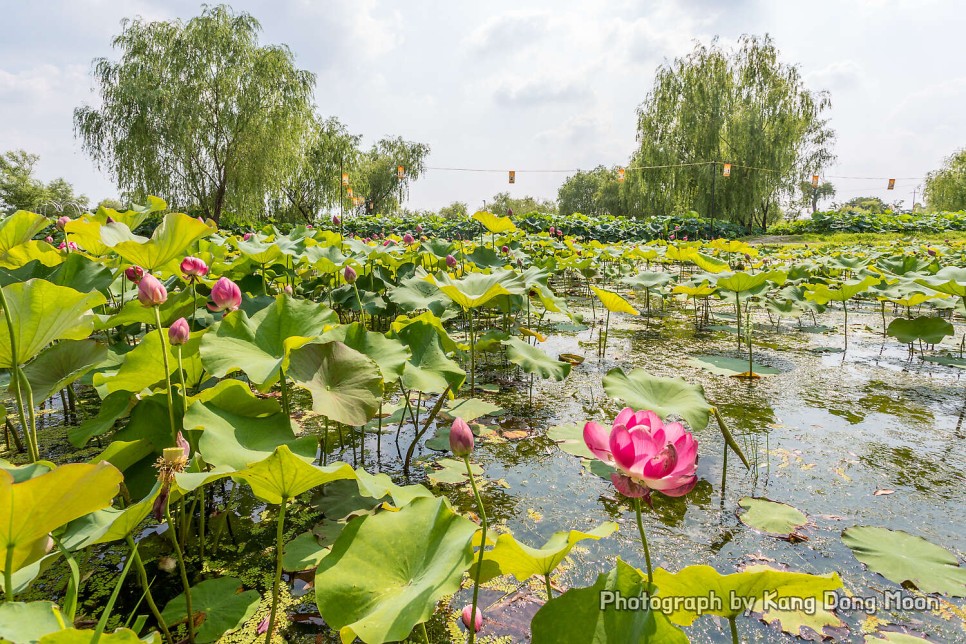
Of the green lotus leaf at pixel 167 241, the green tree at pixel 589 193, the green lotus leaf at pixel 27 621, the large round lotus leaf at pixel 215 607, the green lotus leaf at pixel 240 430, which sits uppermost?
the green tree at pixel 589 193

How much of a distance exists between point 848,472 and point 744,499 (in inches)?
15.9

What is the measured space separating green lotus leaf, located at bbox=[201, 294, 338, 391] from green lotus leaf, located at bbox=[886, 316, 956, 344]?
102 inches

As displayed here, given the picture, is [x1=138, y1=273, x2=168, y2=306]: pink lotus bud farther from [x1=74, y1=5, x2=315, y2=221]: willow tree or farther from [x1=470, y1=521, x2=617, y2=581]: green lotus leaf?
[x1=74, y1=5, x2=315, y2=221]: willow tree

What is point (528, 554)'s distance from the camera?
62 centimetres

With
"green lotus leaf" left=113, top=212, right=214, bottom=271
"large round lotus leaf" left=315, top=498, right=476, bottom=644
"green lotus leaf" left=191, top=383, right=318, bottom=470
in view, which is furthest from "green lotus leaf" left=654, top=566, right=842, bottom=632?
"green lotus leaf" left=113, top=212, right=214, bottom=271

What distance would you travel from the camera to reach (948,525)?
1.15 meters

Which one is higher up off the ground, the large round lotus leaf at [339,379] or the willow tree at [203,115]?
the willow tree at [203,115]

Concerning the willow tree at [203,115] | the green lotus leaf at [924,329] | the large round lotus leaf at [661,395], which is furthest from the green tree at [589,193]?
the large round lotus leaf at [661,395]

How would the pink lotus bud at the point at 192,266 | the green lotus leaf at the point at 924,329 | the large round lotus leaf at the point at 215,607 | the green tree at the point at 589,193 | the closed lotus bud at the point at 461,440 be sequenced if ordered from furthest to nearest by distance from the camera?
the green tree at the point at 589,193, the green lotus leaf at the point at 924,329, the pink lotus bud at the point at 192,266, the large round lotus leaf at the point at 215,607, the closed lotus bud at the point at 461,440

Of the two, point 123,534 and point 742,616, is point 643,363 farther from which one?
point 123,534

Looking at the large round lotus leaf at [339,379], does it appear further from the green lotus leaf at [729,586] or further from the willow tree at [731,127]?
the willow tree at [731,127]

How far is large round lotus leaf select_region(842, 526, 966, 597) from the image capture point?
3.12 ft

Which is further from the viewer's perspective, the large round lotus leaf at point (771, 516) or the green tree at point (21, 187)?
the green tree at point (21, 187)

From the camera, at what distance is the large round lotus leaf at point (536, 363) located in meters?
1.62
